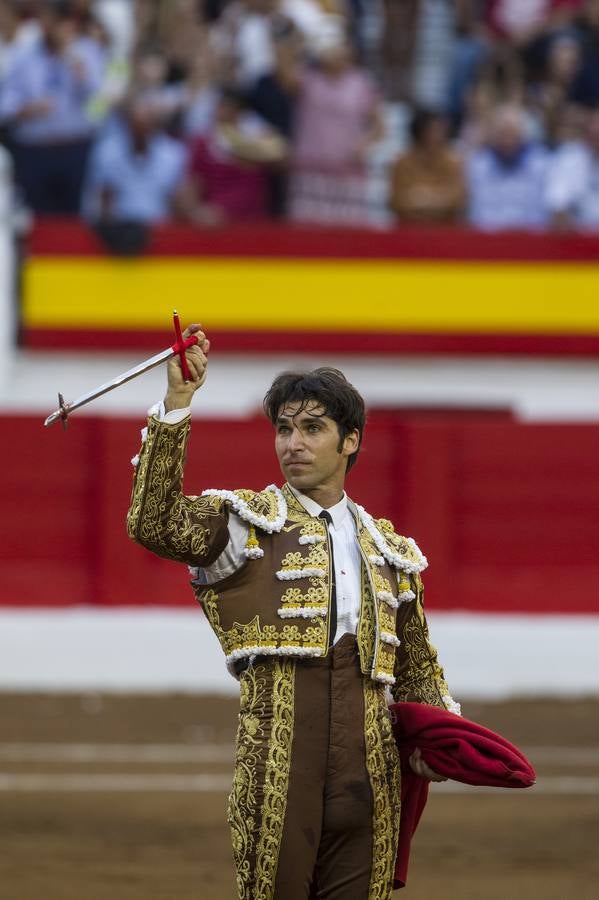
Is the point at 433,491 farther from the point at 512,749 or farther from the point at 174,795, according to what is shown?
the point at 512,749

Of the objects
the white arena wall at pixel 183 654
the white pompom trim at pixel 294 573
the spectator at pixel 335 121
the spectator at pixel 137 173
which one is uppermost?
the spectator at pixel 335 121

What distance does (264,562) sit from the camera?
11.1 ft

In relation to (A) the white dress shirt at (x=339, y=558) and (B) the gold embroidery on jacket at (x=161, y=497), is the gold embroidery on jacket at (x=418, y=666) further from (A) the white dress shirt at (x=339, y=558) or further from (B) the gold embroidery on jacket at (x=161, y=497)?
(B) the gold embroidery on jacket at (x=161, y=497)

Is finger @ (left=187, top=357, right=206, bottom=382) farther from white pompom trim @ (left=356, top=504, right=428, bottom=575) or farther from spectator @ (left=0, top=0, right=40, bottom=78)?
spectator @ (left=0, top=0, right=40, bottom=78)

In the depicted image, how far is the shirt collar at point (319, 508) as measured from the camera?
3.48m

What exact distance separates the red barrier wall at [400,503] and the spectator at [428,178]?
6.54 ft

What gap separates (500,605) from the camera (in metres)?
9.66

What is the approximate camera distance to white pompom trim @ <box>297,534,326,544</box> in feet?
11.2

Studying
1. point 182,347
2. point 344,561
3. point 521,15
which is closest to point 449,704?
point 344,561

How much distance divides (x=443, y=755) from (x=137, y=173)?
799 cm

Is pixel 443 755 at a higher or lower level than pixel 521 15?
lower

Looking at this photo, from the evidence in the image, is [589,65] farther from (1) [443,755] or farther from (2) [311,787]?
(2) [311,787]

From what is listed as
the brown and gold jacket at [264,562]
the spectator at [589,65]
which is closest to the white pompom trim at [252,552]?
the brown and gold jacket at [264,562]

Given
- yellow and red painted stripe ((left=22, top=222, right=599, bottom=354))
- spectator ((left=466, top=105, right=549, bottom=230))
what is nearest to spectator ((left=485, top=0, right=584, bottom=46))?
spectator ((left=466, top=105, right=549, bottom=230))
